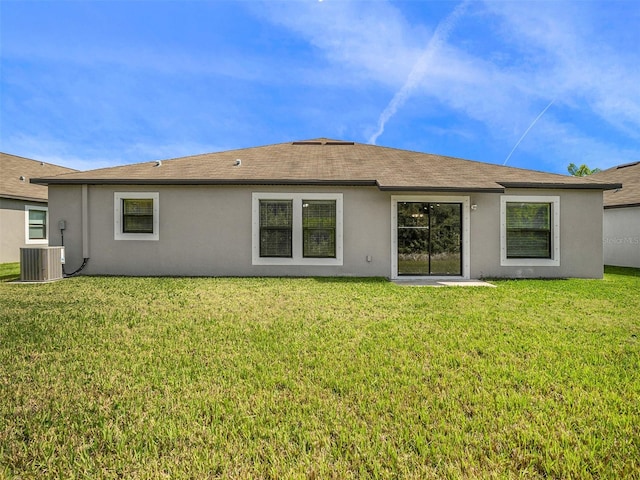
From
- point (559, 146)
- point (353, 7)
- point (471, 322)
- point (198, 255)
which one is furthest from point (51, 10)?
point (559, 146)

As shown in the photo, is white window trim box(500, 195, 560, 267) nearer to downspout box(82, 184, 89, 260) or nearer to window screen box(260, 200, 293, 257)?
window screen box(260, 200, 293, 257)

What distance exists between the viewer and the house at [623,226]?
13.7m

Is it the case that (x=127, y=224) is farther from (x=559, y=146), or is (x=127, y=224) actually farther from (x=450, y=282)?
(x=559, y=146)

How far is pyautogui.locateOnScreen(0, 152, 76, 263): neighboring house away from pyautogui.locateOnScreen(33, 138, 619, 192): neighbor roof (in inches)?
273

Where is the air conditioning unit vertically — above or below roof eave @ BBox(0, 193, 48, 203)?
below

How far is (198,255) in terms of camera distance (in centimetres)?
1020

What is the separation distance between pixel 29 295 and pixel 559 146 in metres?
38.1

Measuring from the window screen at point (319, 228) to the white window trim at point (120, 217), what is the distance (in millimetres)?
4761

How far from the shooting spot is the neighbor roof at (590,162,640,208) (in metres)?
14.1

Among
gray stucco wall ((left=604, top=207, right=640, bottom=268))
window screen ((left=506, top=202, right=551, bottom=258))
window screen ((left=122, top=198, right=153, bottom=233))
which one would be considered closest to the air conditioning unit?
window screen ((left=122, top=198, right=153, bottom=233))

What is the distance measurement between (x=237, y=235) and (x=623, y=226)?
1684 cm

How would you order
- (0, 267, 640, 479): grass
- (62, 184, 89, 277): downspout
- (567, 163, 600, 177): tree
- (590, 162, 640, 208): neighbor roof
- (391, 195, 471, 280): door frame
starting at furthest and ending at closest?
(567, 163, 600, 177): tree, (590, 162, 640, 208): neighbor roof, (62, 184, 89, 277): downspout, (391, 195, 471, 280): door frame, (0, 267, 640, 479): grass

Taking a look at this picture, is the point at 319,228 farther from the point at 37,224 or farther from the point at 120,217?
the point at 37,224

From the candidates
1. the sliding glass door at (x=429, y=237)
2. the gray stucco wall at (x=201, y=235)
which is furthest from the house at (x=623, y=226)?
the gray stucco wall at (x=201, y=235)
